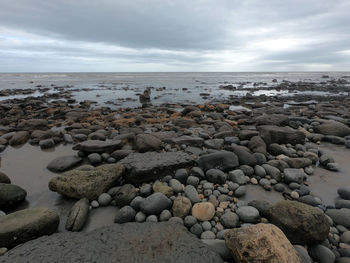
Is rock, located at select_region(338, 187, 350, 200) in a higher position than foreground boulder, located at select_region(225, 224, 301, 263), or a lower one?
lower

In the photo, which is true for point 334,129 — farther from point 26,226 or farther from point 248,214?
point 26,226

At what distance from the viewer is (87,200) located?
289 centimetres

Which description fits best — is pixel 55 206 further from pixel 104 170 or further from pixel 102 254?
pixel 102 254

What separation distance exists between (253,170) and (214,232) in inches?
70.7

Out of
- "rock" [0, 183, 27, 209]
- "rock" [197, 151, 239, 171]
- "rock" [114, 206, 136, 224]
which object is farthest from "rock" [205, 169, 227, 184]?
"rock" [0, 183, 27, 209]

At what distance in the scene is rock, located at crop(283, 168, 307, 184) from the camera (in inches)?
134

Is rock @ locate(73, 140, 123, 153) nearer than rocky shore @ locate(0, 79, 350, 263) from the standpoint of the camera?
No

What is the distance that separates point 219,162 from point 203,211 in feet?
4.66

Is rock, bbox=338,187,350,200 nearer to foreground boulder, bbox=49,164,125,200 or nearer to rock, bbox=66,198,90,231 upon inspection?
foreground boulder, bbox=49,164,125,200

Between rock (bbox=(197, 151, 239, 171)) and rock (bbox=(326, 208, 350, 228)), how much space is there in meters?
1.61

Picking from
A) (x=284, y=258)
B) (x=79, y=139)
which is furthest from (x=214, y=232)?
(x=79, y=139)

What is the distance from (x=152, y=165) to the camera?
3572mm

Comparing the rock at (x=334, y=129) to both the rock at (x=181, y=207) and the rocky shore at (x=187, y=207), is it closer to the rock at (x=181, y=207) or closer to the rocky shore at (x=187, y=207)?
the rocky shore at (x=187, y=207)

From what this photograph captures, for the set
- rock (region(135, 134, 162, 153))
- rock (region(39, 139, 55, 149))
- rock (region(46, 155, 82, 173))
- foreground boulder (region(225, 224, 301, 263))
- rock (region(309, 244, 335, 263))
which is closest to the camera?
foreground boulder (region(225, 224, 301, 263))
